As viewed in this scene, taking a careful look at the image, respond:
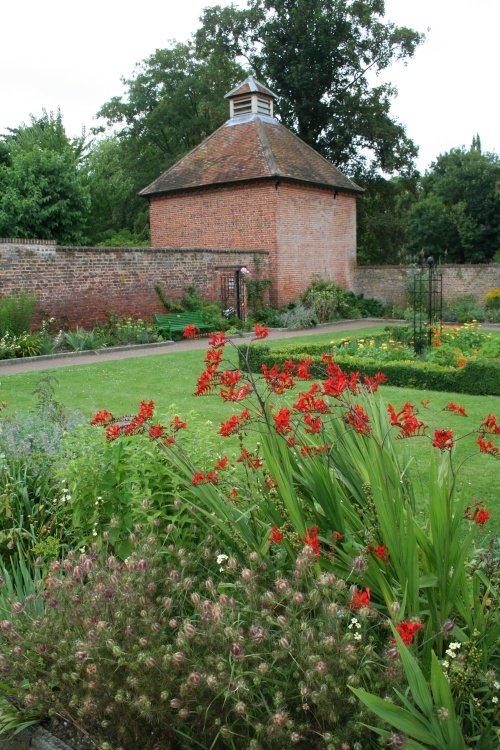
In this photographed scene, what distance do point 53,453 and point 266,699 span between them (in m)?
2.44

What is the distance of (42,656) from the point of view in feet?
7.56

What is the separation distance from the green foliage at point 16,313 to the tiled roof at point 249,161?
31.3 ft

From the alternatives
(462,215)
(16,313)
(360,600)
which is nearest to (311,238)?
(16,313)

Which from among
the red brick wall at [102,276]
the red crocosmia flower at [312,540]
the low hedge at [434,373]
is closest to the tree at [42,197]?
the red brick wall at [102,276]

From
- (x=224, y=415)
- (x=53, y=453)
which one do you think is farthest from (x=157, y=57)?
(x=53, y=453)

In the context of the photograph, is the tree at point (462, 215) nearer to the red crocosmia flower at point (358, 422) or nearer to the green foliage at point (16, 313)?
the green foliage at point (16, 313)

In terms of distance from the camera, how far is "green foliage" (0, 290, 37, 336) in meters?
14.4

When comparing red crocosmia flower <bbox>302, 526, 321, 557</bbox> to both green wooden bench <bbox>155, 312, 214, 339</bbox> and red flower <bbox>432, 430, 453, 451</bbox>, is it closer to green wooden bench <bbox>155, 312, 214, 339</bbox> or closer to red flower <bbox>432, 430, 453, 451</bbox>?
red flower <bbox>432, 430, 453, 451</bbox>

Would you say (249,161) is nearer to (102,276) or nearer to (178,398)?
(102,276)

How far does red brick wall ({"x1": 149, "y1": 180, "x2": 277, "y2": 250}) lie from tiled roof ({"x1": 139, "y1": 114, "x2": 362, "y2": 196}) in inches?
14.6

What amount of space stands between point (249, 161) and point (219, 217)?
81.8 inches

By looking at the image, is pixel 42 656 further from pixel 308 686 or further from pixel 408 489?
pixel 408 489

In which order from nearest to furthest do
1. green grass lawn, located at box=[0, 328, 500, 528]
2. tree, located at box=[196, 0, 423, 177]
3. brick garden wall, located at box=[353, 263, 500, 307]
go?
green grass lawn, located at box=[0, 328, 500, 528] < brick garden wall, located at box=[353, 263, 500, 307] < tree, located at box=[196, 0, 423, 177]

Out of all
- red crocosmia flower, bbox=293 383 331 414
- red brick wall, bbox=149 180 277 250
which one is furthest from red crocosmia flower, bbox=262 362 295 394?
red brick wall, bbox=149 180 277 250
